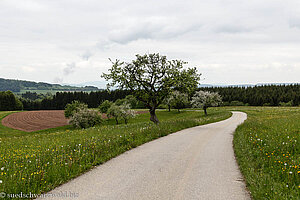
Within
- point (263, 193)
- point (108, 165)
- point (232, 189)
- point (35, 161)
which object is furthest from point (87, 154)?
point (263, 193)

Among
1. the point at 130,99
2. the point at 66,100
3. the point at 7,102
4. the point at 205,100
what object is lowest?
the point at 7,102

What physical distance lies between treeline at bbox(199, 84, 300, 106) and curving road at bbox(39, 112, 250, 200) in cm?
11441

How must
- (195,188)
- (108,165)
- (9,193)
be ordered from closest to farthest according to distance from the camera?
(9,193) < (195,188) < (108,165)

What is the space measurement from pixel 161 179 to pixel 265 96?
12304 centimetres

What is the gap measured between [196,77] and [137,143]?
1450 centimetres

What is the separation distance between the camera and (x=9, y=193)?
5.25 meters

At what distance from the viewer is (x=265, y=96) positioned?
4469 inches

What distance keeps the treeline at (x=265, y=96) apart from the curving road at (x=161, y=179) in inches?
4504

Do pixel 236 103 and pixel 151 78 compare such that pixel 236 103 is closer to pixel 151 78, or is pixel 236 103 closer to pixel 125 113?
pixel 125 113

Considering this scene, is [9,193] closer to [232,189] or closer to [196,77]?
[232,189]

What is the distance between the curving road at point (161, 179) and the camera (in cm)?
564

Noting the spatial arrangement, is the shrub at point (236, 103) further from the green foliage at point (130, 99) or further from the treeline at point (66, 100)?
the treeline at point (66, 100)

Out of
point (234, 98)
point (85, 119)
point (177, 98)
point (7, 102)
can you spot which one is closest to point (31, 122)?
point (85, 119)

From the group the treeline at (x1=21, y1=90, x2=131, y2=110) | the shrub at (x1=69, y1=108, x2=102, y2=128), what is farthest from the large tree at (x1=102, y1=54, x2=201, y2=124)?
the treeline at (x1=21, y1=90, x2=131, y2=110)
